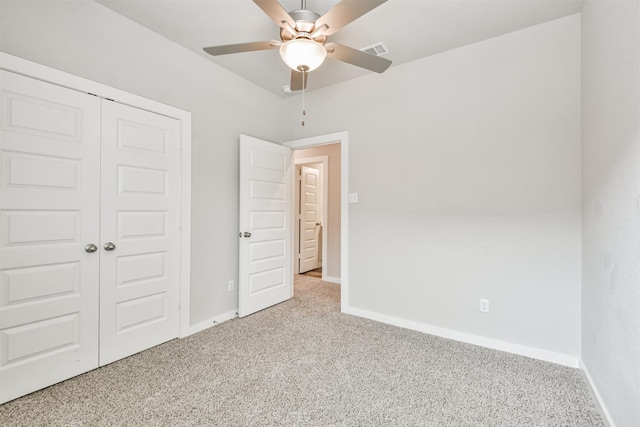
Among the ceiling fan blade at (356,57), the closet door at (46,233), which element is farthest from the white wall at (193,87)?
the ceiling fan blade at (356,57)

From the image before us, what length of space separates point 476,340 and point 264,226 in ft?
8.09

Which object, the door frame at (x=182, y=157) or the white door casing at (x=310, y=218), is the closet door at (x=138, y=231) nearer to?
the door frame at (x=182, y=157)

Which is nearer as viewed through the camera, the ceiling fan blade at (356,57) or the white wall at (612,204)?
the white wall at (612,204)

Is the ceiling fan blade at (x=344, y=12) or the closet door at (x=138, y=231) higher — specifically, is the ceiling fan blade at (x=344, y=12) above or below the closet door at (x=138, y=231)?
above

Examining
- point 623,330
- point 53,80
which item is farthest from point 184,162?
point 623,330

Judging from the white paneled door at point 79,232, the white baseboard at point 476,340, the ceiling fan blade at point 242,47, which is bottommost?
the white baseboard at point 476,340

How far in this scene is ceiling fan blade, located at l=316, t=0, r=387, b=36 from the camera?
1.45 m

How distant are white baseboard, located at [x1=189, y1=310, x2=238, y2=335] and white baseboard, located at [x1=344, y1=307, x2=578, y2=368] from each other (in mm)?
1314

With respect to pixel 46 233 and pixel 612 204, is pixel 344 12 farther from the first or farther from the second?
pixel 46 233

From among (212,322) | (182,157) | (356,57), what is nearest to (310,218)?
(212,322)

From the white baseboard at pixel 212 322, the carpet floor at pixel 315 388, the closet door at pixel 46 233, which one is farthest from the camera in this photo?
the white baseboard at pixel 212 322

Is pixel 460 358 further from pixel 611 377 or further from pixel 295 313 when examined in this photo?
pixel 295 313

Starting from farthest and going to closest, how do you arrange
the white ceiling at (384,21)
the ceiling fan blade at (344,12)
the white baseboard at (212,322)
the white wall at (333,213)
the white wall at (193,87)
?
the white wall at (333,213)
the white baseboard at (212,322)
the white ceiling at (384,21)
the white wall at (193,87)
the ceiling fan blade at (344,12)

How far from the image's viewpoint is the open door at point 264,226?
10.4 feet
